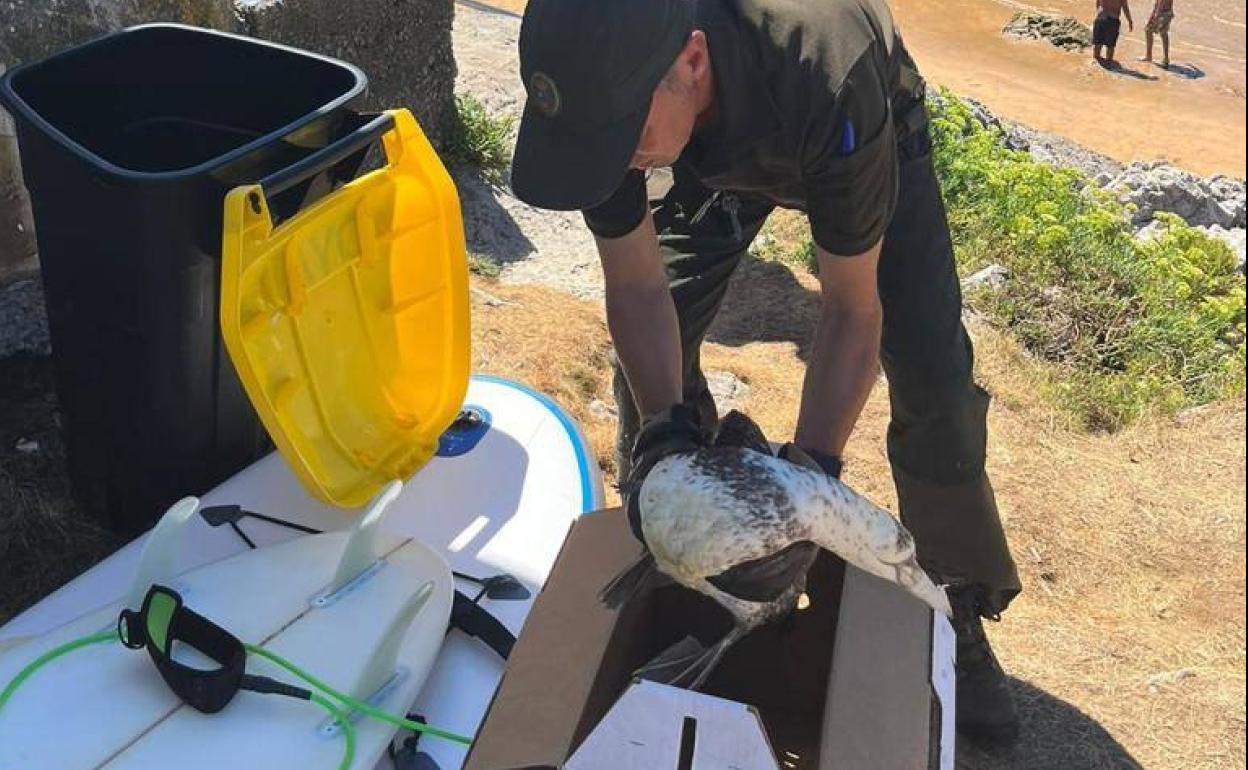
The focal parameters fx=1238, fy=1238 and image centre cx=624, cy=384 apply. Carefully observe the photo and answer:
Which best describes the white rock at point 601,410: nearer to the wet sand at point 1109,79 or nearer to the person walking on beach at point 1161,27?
the wet sand at point 1109,79

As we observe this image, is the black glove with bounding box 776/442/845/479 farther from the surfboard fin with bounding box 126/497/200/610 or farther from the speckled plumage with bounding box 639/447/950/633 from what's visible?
the surfboard fin with bounding box 126/497/200/610

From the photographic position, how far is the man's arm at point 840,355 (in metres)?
1.94

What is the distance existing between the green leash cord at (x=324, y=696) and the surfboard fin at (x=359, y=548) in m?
0.19

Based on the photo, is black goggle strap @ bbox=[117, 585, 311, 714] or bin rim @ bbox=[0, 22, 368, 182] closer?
black goggle strap @ bbox=[117, 585, 311, 714]

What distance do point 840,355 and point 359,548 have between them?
809 millimetres

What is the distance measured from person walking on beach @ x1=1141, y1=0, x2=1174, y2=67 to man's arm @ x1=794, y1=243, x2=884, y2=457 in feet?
56.6

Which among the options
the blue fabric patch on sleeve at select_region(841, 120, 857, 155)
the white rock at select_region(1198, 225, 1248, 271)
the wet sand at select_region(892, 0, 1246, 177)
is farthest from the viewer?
the wet sand at select_region(892, 0, 1246, 177)

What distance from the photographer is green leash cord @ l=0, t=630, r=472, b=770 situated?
1611mm

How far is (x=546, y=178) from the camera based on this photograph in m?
1.71

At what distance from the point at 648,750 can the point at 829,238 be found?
957 millimetres

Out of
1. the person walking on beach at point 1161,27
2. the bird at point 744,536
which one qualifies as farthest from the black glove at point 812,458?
the person walking on beach at point 1161,27

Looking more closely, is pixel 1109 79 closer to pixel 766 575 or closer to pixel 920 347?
pixel 920 347

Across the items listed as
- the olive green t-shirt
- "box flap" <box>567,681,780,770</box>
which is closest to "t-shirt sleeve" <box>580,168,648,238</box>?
the olive green t-shirt

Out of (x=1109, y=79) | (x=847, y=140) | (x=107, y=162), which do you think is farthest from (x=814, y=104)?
(x=1109, y=79)
